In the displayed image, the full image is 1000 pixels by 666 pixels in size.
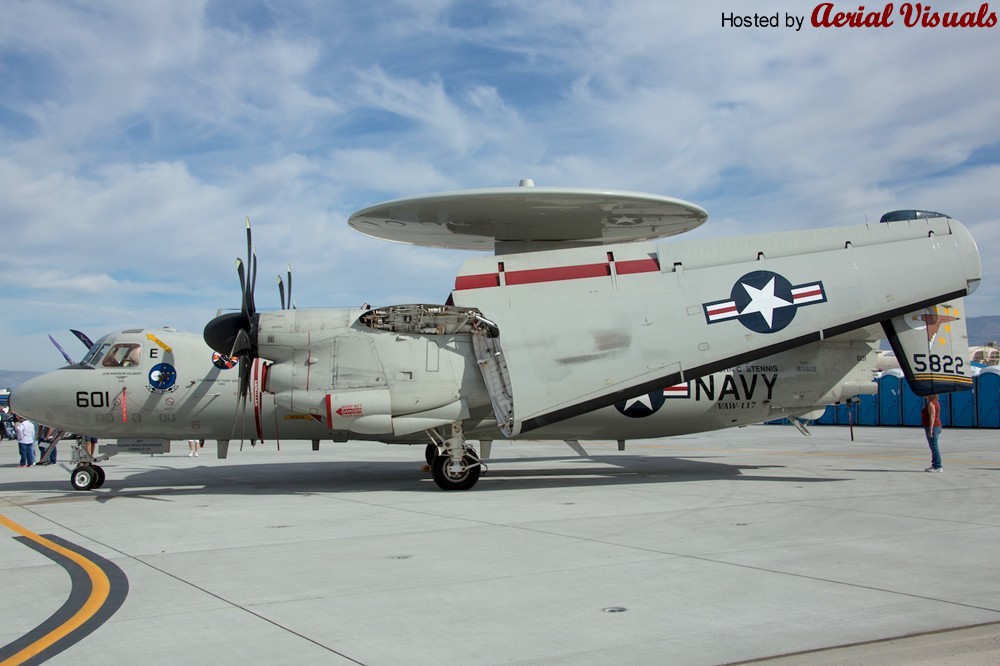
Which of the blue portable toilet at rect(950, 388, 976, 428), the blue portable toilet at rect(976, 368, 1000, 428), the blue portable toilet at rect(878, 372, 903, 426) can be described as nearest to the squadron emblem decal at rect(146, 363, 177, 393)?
the blue portable toilet at rect(976, 368, 1000, 428)

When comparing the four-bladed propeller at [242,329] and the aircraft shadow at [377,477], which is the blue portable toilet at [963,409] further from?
Result: the four-bladed propeller at [242,329]

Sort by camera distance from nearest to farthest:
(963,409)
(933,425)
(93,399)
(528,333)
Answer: (528,333)
(93,399)
(933,425)
(963,409)

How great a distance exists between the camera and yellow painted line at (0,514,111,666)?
629 centimetres

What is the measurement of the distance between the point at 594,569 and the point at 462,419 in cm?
805

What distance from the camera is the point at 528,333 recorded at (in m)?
16.2

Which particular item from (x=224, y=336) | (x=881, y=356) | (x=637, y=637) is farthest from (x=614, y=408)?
(x=881, y=356)

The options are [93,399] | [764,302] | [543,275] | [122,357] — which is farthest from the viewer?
[122,357]

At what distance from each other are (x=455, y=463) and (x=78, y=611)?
9665 mm

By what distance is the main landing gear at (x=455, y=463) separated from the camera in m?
16.8

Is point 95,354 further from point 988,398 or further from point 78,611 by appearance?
point 988,398

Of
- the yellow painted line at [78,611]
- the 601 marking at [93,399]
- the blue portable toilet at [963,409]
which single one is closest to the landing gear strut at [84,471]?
the 601 marking at [93,399]

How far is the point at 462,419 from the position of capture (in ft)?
55.2

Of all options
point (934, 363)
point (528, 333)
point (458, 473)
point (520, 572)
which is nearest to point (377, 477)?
point (458, 473)

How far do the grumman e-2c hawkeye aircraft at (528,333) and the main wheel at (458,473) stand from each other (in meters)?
0.03
